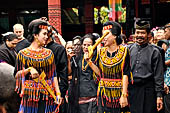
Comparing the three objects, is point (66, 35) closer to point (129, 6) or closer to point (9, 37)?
point (129, 6)

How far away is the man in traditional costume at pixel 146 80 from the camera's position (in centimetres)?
605

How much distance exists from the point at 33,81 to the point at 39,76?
15 centimetres

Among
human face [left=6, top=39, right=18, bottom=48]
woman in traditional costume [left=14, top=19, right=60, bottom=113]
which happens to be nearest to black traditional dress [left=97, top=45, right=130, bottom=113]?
woman in traditional costume [left=14, top=19, right=60, bottom=113]

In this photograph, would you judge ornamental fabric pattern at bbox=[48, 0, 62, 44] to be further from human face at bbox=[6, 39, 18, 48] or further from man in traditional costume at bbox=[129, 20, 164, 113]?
man in traditional costume at bbox=[129, 20, 164, 113]

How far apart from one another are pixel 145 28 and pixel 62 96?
1874 millimetres

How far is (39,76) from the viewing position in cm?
512

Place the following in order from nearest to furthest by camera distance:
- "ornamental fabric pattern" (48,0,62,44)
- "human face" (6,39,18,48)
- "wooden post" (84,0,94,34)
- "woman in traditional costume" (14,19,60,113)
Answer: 1. "woman in traditional costume" (14,19,60,113)
2. "human face" (6,39,18,48)
3. "ornamental fabric pattern" (48,0,62,44)
4. "wooden post" (84,0,94,34)

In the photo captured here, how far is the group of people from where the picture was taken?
5203mm

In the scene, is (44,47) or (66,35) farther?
(66,35)

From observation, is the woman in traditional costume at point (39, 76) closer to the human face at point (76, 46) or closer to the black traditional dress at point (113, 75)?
the black traditional dress at point (113, 75)

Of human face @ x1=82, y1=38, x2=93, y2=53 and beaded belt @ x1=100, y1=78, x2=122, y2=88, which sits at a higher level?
human face @ x1=82, y1=38, x2=93, y2=53

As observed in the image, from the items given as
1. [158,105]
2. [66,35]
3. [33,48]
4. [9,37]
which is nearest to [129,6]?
[9,37]

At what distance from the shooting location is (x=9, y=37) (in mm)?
7645

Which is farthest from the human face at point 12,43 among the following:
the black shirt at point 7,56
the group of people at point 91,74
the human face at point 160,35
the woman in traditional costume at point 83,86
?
the human face at point 160,35
